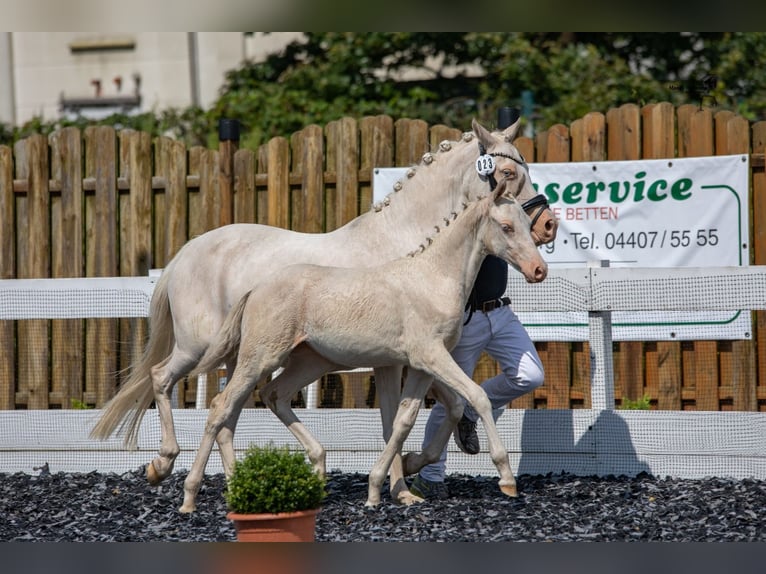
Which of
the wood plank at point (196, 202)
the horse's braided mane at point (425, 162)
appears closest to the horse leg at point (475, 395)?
the horse's braided mane at point (425, 162)

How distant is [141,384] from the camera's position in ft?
21.9

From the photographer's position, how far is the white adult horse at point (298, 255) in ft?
19.3

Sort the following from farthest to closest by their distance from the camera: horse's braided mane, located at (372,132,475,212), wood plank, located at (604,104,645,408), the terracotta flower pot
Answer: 1. wood plank, located at (604,104,645,408)
2. horse's braided mane, located at (372,132,475,212)
3. the terracotta flower pot

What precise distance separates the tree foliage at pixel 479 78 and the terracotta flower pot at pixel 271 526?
8.63 meters

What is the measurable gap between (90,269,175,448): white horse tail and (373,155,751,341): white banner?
2583 millimetres

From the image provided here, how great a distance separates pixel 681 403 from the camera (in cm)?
803

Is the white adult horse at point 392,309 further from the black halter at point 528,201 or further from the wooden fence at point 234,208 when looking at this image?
the wooden fence at point 234,208

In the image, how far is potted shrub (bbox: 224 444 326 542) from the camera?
439 centimetres

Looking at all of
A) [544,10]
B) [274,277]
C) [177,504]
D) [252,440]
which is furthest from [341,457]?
[544,10]

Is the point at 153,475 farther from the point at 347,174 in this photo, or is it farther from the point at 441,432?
the point at 347,174

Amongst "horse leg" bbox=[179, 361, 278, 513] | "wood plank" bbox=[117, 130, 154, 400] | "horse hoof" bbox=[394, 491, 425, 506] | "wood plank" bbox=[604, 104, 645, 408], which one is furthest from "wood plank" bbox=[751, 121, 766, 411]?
"wood plank" bbox=[117, 130, 154, 400]

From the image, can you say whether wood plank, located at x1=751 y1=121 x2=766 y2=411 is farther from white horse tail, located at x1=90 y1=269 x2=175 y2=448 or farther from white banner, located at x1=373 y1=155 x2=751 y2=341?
white horse tail, located at x1=90 y1=269 x2=175 y2=448

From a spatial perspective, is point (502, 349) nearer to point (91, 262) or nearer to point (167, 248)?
A: point (167, 248)

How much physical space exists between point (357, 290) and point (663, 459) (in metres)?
2.32
